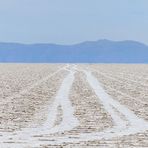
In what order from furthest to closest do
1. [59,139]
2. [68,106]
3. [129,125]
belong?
[68,106]
[129,125]
[59,139]

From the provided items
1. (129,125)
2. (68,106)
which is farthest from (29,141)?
(68,106)

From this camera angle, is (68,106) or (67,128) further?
(68,106)

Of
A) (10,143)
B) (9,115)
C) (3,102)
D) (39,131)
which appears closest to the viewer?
(10,143)

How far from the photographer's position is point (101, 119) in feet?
58.0

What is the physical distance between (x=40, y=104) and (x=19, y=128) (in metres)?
8.47

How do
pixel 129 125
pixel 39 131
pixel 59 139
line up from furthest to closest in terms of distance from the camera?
pixel 129 125
pixel 39 131
pixel 59 139

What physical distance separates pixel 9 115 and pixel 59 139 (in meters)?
6.04

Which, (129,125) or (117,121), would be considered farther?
(117,121)

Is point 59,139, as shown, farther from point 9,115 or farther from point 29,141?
point 9,115

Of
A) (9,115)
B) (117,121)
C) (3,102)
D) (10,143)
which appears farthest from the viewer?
(3,102)

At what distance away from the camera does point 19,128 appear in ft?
49.1

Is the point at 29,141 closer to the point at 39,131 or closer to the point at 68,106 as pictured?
the point at 39,131

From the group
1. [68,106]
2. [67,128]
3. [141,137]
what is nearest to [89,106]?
[68,106]

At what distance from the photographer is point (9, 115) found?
18594mm
